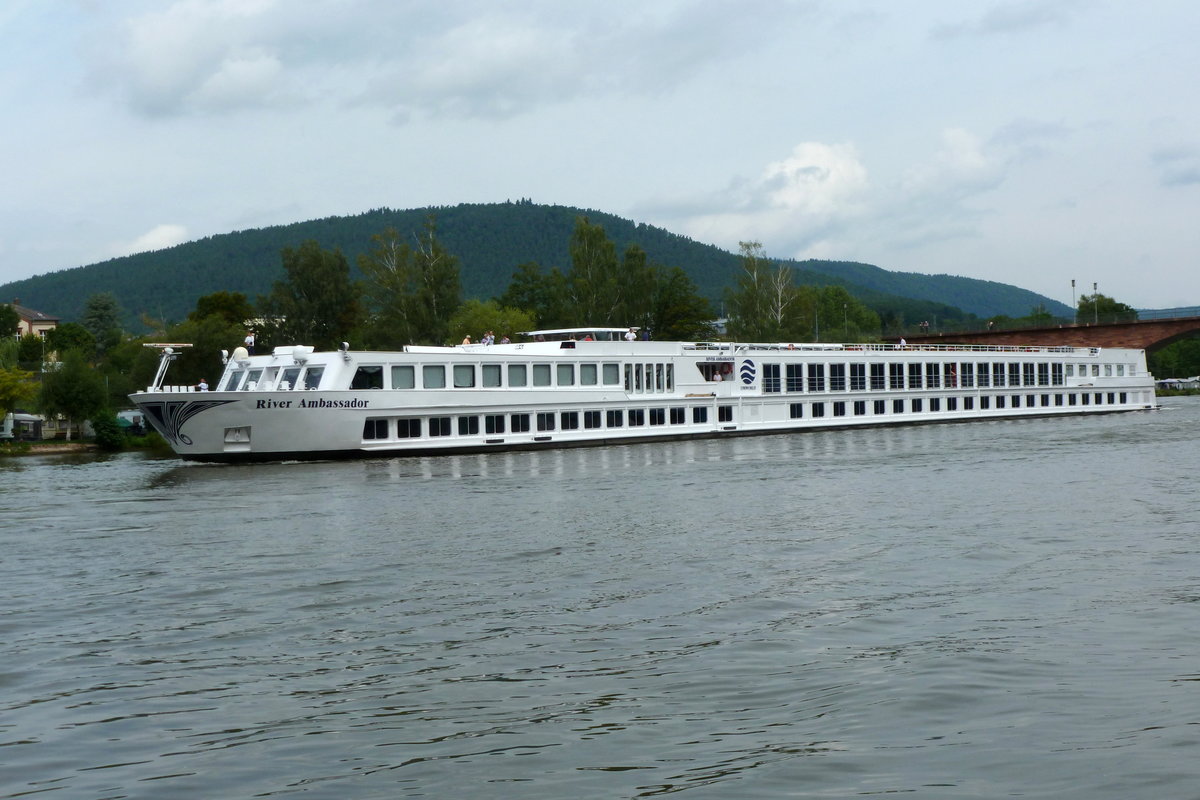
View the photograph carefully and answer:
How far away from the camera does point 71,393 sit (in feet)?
224

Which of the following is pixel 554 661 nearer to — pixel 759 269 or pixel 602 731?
pixel 602 731

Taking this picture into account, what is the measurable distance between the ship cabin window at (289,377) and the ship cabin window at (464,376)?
541cm

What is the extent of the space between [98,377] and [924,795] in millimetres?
71282

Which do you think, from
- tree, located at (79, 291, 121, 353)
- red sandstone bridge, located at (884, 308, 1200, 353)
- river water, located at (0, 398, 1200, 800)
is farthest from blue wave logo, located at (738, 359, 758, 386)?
tree, located at (79, 291, 121, 353)

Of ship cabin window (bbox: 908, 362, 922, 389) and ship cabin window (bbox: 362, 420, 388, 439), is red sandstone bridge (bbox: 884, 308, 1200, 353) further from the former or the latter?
ship cabin window (bbox: 362, 420, 388, 439)

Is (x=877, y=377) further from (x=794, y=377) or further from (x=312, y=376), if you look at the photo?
(x=312, y=376)

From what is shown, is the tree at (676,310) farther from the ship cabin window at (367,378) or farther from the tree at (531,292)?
the ship cabin window at (367,378)

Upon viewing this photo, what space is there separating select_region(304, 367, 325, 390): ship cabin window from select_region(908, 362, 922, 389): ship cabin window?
31.5 metres

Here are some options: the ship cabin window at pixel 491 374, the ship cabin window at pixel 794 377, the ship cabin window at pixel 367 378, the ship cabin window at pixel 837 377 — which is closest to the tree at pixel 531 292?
the ship cabin window at pixel 837 377

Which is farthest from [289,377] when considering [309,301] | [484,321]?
[309,301]

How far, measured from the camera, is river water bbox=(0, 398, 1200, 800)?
26.9ft

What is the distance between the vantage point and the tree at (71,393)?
68.1 metres

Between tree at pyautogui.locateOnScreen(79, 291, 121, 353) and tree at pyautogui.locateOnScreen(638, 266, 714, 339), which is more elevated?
tree at pyautogui.locateOnScreen(79, 291, 121, 353)

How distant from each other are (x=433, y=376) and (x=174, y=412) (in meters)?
8.37
